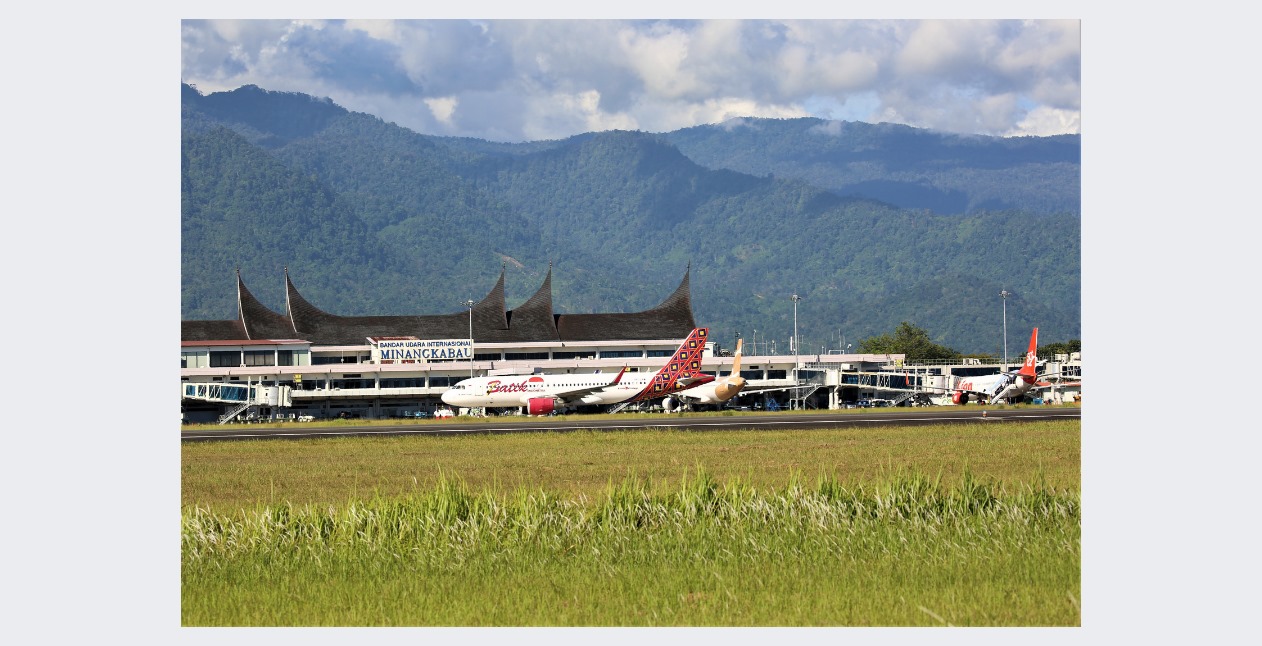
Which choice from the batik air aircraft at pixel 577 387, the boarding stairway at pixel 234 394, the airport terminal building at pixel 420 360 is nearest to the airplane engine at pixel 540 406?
the batik air aircraft at pixel 577 387

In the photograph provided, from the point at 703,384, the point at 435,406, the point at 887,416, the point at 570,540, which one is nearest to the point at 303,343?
the point at 435,406

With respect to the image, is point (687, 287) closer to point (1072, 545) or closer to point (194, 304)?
point (194, 304)

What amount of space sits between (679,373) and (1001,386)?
2379 cm

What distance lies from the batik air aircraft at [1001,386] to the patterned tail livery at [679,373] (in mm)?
21348

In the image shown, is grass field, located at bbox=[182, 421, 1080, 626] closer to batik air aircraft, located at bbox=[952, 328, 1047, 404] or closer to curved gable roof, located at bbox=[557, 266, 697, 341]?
batik air aircraft, located at bbox=[952, 328, 1047, 404]

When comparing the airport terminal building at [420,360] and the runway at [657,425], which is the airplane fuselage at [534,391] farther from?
the runway at [657,425]

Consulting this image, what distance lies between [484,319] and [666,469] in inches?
4096

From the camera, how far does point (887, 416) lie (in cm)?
6731

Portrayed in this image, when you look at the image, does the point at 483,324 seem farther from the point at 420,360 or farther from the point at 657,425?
the point at 657,425

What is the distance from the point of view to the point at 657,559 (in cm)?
1898

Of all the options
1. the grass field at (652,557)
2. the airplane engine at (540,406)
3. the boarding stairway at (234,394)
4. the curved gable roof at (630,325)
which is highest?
the curved gable roof at (630,325)

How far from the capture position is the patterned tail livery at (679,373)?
3506 inches

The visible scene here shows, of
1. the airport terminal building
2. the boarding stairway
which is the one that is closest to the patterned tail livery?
the airport terminal building

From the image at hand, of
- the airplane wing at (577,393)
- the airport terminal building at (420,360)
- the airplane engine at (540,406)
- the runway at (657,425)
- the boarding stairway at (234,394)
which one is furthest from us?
the airport terminal building at (420,360)
